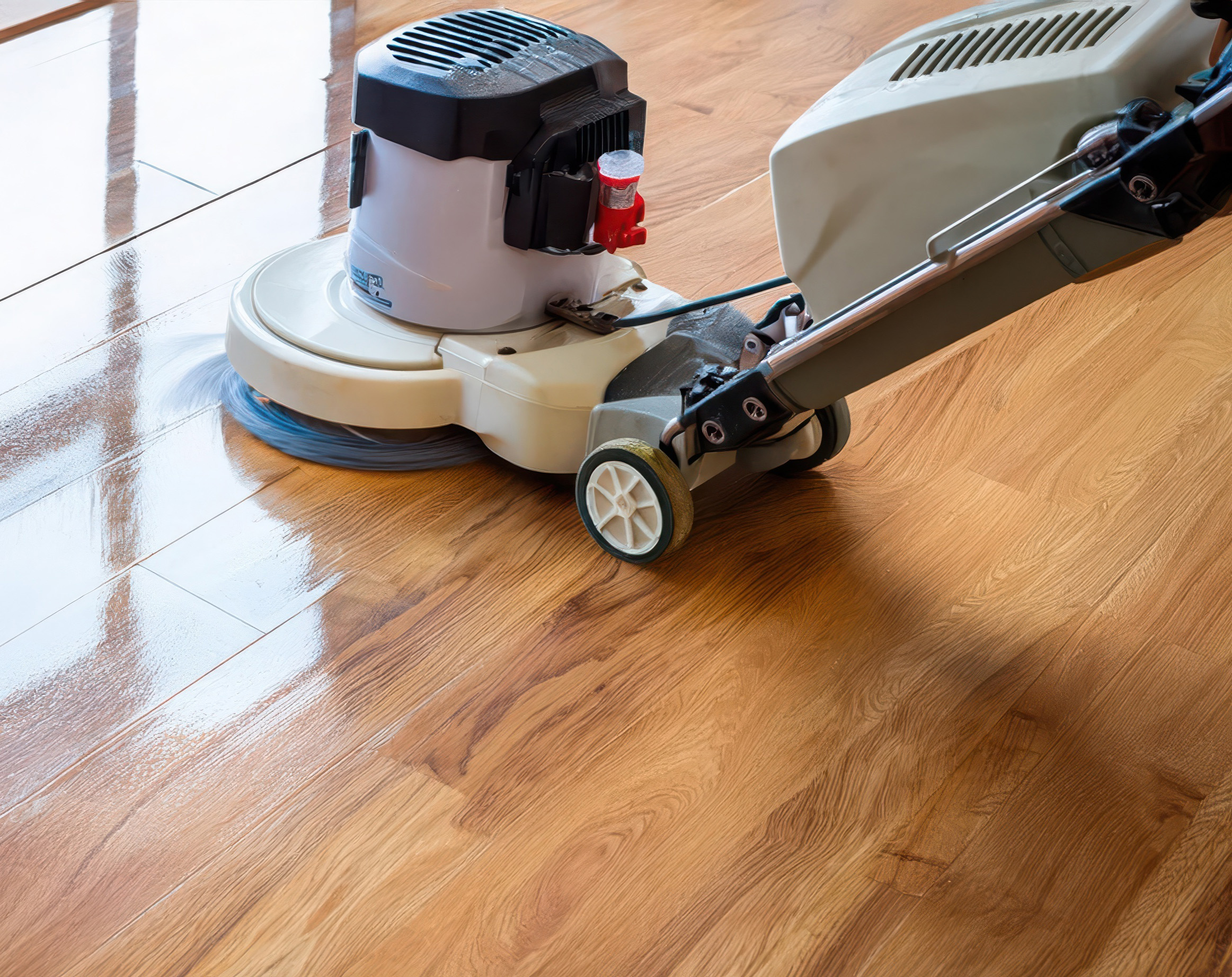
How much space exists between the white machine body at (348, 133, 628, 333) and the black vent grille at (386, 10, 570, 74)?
96 millimetres

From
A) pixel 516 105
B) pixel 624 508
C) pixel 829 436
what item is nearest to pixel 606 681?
pixel 624 508

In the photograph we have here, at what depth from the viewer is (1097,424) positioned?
1.65 metres

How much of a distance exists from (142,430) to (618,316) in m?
0.58

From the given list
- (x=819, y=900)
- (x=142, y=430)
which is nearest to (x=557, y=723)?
(x=819, y=900)

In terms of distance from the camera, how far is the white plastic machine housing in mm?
963

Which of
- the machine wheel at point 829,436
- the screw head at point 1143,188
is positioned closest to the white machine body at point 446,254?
the machine wheel at point 829,436

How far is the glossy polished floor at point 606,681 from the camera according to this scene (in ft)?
3.39

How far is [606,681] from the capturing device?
1.25 metres

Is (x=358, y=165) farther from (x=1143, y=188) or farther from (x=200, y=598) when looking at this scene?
(x=1143, y=188)

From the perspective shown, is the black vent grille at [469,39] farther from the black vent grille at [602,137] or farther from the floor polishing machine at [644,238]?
the black vent grille at [602,137]

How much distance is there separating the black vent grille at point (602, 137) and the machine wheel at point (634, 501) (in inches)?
12.6

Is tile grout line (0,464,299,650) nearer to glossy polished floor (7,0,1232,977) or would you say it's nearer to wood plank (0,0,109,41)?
glossy polished floor (7,0,1232,977)

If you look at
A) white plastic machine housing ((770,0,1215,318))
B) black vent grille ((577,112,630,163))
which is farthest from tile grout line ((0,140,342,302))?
white plastic machine housing ((770,0,1215,318))

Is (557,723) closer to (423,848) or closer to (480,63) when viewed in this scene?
(423,848)
